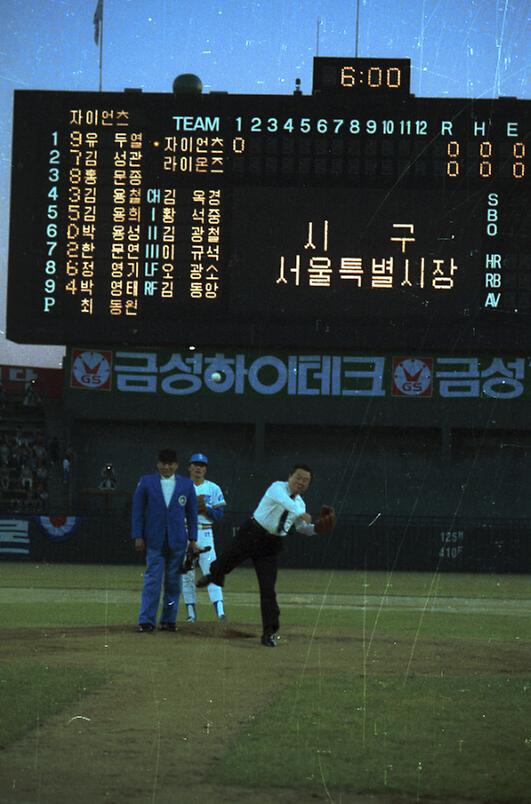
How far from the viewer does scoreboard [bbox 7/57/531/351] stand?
27359 millimetres

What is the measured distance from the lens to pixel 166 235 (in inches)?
1074

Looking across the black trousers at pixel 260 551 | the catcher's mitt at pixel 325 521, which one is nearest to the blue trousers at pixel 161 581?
→ the black trousers at pixel 260 551

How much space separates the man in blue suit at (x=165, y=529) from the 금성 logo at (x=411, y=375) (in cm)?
1999

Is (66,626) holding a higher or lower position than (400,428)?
lower

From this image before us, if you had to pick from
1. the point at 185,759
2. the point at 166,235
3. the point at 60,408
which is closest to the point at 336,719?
the point at 185,759

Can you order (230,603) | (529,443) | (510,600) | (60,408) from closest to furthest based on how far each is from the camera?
(230,603) → (510,600) → (529,443) → (60,408)

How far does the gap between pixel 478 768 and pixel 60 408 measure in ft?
101

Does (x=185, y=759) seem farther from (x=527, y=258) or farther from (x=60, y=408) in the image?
(x=60, y=408)

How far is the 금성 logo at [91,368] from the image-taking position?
106 ft

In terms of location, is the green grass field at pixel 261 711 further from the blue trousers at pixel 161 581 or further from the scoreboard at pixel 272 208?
the scoreboard at pixel 272 208

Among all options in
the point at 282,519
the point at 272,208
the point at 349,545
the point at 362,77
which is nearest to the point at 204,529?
the point at 282,519

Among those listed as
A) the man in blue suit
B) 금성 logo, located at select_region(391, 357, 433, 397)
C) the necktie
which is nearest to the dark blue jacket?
the man in blue suit

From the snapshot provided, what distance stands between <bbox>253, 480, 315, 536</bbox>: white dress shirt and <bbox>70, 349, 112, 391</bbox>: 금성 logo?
21042mm

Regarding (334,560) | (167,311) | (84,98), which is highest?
(84,98)
